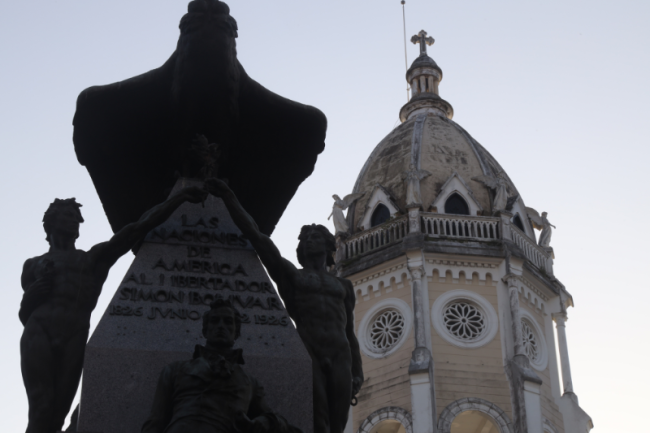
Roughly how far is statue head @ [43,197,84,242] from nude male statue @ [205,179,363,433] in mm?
954

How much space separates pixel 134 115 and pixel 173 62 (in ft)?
1.99

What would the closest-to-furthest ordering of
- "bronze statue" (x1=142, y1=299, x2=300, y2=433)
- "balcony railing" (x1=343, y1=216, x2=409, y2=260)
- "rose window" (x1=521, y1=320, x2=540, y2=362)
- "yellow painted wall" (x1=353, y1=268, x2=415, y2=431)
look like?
1. "bronze statue" (x1=142, y1=299, x2=300, y2=433)
2. "yellow painted wall" (x1=353, y1=268, x2=415, y2=431)
3. "rose window" (x1=521, y1=320, x2=540, y2=362)
4. "balcony railing" (x1=343, y1=216, x2=409, y2=260)

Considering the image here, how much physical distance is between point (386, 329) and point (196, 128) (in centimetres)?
3801

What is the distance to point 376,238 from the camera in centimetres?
4806

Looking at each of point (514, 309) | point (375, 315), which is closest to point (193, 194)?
point (514, 309)

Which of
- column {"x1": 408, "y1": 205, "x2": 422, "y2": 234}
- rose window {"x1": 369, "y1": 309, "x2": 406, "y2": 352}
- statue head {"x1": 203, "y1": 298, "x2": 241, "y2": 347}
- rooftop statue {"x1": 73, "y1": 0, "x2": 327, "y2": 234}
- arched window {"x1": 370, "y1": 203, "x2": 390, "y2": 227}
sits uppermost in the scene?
arched window {"x1": 370, "y1": 203, "x2": 390, "y2": 227}

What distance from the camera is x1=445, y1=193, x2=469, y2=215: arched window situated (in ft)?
157

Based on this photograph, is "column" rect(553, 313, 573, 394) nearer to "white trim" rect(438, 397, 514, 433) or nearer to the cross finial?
"white trim" rect(438, 397, 514, 433)

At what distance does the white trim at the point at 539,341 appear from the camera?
1859 inches

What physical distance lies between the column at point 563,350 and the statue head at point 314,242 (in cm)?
4237

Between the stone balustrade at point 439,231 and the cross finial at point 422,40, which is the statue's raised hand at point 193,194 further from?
the cross finial at point 422,40

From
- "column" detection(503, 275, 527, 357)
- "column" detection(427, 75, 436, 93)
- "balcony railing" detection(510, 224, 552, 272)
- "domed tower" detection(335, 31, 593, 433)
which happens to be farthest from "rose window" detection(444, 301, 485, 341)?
"column" detection(427, 75, 436, 93)

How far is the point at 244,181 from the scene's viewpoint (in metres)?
9.08

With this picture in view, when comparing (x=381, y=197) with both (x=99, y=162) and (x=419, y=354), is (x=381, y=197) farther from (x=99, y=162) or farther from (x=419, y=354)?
(x=99, y=162)
